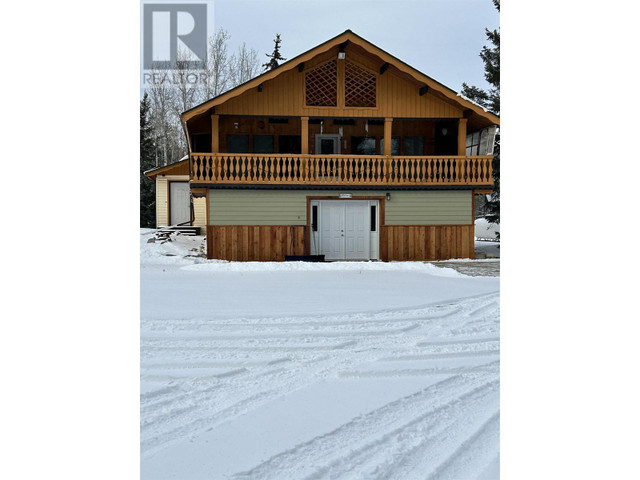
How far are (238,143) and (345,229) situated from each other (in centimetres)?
470

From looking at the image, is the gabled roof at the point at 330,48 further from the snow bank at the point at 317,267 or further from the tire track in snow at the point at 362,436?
the tire track in snow at the point at 362,436

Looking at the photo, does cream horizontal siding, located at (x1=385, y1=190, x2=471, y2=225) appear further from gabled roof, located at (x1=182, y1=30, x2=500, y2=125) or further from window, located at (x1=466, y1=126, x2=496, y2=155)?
gabled roof, located at (x1=182, y1=30, x2=500, y2=125)

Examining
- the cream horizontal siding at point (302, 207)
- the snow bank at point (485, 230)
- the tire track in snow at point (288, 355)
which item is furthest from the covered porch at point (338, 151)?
the snow bank at point (485, 230)

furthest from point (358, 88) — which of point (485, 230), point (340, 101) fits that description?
point (485, 230)

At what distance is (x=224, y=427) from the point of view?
9.04 ft

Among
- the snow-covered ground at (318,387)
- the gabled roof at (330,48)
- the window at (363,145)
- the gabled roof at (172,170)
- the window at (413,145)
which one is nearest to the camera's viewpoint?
the snow-covered ground at (318,387)

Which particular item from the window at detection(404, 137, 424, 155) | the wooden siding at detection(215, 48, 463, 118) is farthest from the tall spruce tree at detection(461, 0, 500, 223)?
the wooden siding at detection(215, 48, 463, 118)

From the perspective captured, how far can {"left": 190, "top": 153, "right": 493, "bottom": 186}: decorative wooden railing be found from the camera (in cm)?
1272

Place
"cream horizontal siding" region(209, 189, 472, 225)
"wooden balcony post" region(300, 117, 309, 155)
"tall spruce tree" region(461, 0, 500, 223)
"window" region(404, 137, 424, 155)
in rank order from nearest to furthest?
"cream horizontal siding" region(209, 189, 472, 225)
"wooden balcony post" region(300, 117, 309, 155)
"window" region(404, 137, 424, 155)
"tall spruce tree" region(461, 0, 500, 223)

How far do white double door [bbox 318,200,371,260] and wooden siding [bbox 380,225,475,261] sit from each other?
0.58 metres

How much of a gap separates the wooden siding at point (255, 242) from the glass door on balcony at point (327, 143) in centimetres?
331

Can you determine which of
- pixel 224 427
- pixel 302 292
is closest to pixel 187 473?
pixel 224 427

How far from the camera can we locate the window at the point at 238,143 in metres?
14.6
